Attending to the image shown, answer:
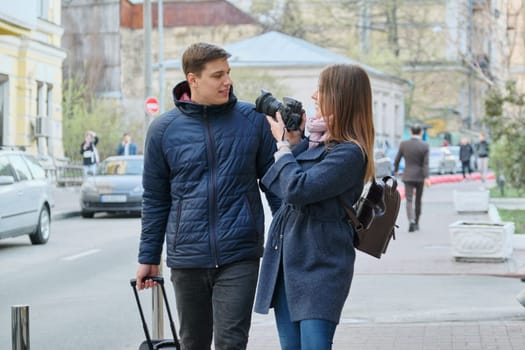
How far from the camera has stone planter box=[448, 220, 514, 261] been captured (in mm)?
14375

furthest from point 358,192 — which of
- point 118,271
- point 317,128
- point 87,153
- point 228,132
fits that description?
point 87,153

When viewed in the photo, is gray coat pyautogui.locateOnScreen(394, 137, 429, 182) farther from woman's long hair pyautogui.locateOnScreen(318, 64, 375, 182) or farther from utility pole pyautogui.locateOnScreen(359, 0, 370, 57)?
utility pole pyautogui.locateOnScreen(359, 0, 370, 57)

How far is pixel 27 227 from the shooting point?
17.3m

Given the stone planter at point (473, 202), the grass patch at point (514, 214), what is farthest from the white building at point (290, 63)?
the stone planter at point (473, 202)

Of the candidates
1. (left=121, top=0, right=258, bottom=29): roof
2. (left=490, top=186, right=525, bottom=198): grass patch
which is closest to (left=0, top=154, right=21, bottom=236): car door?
(left=490, top=186, right=525, bottom=198): grass patch

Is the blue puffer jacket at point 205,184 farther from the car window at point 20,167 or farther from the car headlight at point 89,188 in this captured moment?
the car headlight at point 89,188

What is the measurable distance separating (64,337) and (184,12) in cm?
6406

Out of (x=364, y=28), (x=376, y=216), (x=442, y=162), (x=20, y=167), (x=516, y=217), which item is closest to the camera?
(x=376, y=216)

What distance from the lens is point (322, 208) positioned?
16.0ft

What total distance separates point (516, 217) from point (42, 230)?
918cm

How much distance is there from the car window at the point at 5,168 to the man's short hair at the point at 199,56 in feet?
40.2

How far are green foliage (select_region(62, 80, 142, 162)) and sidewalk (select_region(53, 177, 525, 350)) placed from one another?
85.7ft

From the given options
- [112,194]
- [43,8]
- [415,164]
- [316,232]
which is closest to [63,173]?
[43,8]

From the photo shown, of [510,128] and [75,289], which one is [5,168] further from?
[510,128]
